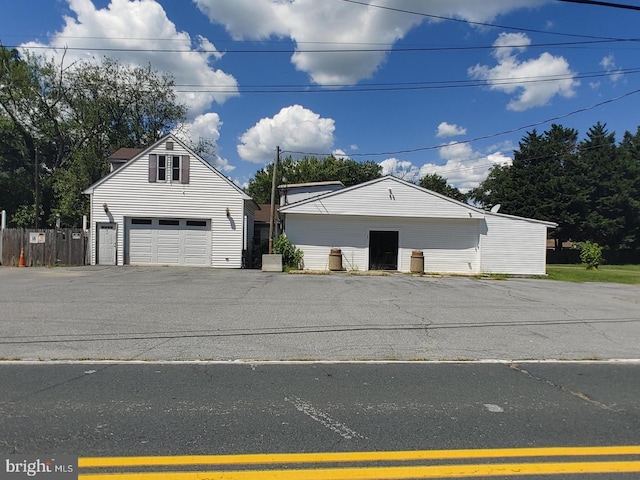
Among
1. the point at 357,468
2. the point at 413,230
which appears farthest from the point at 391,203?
the point at 357,468

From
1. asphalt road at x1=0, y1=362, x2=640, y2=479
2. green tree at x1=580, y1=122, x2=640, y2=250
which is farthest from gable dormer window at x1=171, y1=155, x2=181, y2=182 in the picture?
green tree at x1=580, y1=122, x2=640, y2=250

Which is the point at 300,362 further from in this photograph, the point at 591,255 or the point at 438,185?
the point at 438,185

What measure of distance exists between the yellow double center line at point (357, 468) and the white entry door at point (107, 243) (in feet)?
66.9

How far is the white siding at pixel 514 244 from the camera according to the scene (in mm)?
22719

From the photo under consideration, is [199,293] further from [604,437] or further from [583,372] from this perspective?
[604,437]

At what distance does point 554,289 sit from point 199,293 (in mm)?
13037

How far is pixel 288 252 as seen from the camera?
863 inches

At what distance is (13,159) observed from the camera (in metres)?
37.1

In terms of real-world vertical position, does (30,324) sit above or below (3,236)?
below

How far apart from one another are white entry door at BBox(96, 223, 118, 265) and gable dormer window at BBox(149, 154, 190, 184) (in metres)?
3.40

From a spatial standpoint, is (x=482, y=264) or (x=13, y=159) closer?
(x=482, y=264)

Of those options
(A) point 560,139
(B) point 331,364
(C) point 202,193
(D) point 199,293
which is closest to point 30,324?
(D) point 199,293

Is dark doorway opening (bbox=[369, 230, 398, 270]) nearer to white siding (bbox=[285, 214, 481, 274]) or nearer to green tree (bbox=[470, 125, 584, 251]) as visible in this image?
white siding (bbox=[285, 214, 481, 274])

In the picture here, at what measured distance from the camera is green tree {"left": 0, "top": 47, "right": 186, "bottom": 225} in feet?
112
